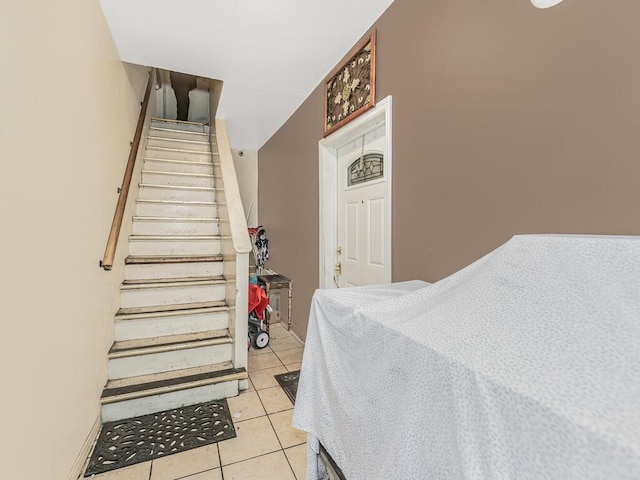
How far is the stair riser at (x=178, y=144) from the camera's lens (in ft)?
13.4

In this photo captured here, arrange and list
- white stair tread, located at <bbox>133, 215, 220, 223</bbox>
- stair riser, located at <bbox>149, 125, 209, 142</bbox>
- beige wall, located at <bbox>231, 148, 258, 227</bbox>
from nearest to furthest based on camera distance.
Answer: white stair tread, located at <bbox>133, 215, 220, 223</bbox> → stair riser, located at <bbox>149, 125, 209, 142</bbox> → beige wall, located at <bbox>231, 148, 258, 227</bbox>

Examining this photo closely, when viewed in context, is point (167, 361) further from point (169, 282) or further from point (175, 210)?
point (175, 210)

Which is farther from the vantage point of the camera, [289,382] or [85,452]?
[289,382]

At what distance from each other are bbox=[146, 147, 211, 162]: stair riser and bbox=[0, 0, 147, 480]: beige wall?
76.7 inches

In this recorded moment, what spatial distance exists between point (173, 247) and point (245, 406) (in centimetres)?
170

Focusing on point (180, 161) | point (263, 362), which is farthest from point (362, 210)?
point (180, 161)

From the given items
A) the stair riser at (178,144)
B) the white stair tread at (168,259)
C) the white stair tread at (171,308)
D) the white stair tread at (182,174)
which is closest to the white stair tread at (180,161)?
the white stair tread at (182,174)

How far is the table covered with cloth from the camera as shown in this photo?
1.54ft

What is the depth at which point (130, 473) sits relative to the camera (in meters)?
1.60

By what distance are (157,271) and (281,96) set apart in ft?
6.95

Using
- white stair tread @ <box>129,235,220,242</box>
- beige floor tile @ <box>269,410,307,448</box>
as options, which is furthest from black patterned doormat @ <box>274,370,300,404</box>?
white stair tread @ <box>129,235,220,242</box>

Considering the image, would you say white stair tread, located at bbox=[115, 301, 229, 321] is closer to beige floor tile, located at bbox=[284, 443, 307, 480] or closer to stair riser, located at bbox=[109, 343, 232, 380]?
stair riser, located at bbox=[109, 343, 232, 380]

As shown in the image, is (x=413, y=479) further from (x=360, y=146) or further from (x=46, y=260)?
(x=360, y=146)

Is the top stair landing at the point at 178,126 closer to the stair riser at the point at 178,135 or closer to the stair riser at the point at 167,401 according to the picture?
the stair riser at the point at 178,135
